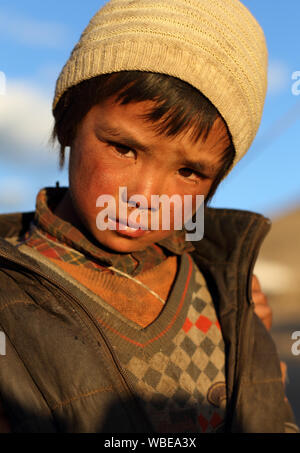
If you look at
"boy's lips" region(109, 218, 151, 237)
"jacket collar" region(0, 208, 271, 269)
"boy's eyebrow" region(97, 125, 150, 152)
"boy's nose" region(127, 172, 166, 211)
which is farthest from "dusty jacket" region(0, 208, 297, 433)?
"jacket collar" region(0, 208, 271, 269)

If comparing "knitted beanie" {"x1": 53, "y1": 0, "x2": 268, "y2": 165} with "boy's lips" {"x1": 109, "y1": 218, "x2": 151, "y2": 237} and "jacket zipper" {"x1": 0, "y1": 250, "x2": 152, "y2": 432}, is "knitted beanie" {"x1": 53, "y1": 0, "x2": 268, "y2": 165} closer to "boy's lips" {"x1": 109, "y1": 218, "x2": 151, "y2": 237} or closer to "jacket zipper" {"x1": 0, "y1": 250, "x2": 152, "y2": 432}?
"boy's lips" {"x1": 109, "y1": 218, "x2": 151, "y2": 237}

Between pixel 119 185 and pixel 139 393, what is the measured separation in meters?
0.79

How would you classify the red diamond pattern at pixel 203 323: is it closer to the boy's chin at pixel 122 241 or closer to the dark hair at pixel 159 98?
the boy's chin at pixel 122 241

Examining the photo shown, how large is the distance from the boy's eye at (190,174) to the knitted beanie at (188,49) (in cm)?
23

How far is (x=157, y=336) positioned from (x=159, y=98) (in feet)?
3.11

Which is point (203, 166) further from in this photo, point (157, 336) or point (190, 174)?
point (157, 336)

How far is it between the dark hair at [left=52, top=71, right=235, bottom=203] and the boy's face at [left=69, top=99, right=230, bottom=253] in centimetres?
3

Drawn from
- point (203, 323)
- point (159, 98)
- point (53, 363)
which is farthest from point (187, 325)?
point (159, 98)

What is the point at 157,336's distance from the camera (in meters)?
2.18

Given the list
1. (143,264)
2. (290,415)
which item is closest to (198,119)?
(143,264)
